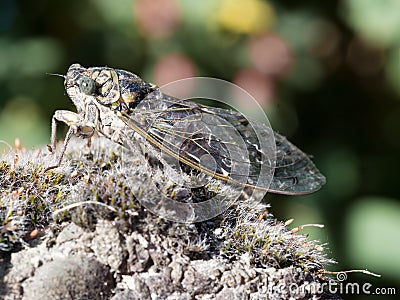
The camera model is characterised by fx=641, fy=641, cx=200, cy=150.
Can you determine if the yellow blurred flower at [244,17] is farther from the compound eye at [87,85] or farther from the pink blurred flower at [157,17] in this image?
the compound eye at [87,85]

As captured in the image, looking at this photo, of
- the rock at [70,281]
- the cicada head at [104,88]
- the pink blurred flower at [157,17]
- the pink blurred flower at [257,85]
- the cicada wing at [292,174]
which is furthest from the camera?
the pink blurred flower at [257,85]

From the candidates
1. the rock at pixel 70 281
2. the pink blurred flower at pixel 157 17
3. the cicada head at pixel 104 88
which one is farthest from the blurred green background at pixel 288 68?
the rock at pixel 70 281

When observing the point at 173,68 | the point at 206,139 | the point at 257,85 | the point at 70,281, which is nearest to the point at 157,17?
the point at 173,68

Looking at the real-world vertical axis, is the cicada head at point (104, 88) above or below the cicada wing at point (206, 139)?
above

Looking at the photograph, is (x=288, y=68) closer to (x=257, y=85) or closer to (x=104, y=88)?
(x=257, y=85)

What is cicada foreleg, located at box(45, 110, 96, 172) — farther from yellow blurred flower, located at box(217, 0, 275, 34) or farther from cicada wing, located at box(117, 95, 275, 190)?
yellow blurred flower, located at box(217, 0, 275, 34)

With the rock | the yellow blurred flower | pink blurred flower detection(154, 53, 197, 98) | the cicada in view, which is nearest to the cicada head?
the cicada

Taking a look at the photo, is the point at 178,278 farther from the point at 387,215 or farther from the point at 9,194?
the point at 387,215
